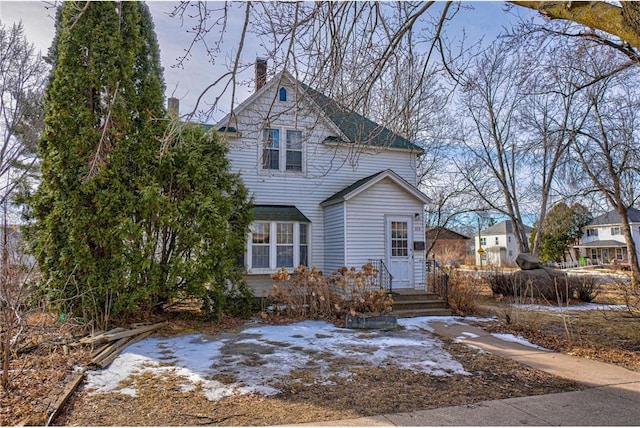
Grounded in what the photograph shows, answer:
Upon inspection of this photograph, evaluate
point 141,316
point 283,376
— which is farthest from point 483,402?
point 141,316

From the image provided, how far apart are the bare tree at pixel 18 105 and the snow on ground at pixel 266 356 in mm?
15299

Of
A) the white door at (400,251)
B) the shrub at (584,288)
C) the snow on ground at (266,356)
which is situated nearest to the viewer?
the snow on ground at (266,356)

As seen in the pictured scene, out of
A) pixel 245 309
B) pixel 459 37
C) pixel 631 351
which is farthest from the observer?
pixel 245 309

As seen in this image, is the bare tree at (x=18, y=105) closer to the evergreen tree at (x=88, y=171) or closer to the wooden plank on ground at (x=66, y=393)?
the evergreen tree at (x=88, y=171)

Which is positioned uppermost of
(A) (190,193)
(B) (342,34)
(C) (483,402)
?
(B) (342,34)

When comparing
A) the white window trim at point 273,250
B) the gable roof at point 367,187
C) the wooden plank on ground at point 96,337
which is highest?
the gable roof at point 367,187

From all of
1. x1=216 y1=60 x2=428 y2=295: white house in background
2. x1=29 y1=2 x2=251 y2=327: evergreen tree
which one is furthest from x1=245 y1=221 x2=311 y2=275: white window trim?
x1=29 y1=2 x2=251 y2=327: evergreen tree

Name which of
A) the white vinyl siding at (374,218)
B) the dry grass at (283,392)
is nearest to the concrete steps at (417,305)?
the white vinyl siding at (374,218)

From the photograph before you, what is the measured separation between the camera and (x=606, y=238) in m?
44.8

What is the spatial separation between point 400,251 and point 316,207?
318 centimetres

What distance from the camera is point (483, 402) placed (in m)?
4.52

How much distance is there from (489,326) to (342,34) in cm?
728

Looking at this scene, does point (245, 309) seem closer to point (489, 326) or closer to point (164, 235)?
point (164, 235)

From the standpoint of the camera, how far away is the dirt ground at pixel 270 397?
160 inches
